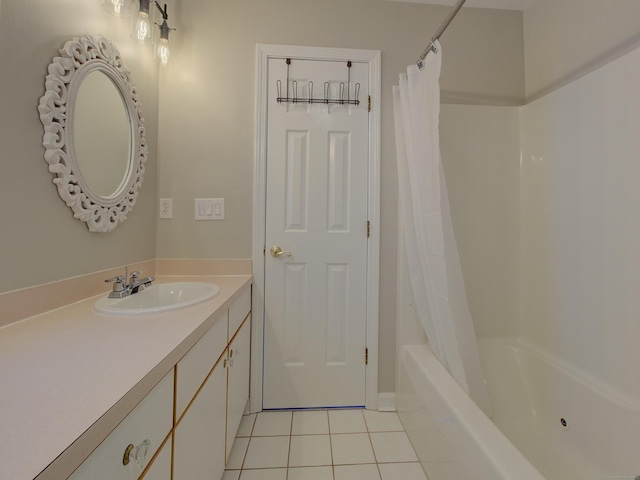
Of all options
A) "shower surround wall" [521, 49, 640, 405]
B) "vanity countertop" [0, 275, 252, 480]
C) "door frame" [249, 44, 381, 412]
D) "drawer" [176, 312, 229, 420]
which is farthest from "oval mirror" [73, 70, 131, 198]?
"shower surround wall" [521, 49, 640, 405]

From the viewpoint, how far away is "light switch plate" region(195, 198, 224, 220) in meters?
1.58

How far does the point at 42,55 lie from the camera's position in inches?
34.7

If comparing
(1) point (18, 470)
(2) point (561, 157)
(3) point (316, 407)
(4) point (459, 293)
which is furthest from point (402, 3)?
(3) point (316, 407)

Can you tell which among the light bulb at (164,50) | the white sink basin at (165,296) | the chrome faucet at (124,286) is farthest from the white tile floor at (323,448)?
the light bulb at (164,50)

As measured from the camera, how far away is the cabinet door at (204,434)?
0.75 m

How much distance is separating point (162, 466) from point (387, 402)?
1320 millimetres

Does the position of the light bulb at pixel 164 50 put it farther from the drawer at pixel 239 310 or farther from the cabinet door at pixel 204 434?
the cabinet door at pixel 204 434

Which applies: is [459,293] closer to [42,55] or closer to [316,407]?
[316,407]

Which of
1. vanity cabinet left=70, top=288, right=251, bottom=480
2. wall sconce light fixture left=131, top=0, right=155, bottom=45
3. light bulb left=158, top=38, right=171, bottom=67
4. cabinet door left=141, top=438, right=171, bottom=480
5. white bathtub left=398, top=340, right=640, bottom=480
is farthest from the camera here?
light bulb left=158, top=38, right=171, bottom=67

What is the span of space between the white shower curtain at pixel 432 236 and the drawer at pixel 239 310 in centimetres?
88

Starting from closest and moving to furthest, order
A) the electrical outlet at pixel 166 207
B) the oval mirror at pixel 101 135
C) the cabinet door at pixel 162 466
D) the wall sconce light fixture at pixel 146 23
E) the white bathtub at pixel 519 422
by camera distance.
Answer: the cabinet door at pixel 162 466
the white bathtub at pixel 519 422
the oval mirror at pixel 101 135
the wall sconce light fixture at pixel 146 23
the electrical outlet at pixel 166 207

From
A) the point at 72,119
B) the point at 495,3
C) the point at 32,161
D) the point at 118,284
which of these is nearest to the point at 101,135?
the point at 72,119

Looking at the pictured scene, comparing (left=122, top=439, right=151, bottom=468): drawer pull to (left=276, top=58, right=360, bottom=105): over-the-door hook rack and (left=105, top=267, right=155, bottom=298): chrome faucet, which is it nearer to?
(left=105, top=267, right=155, bottom=298): chrome faucet

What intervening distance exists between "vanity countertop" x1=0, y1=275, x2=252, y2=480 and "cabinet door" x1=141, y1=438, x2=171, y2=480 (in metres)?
0.20
